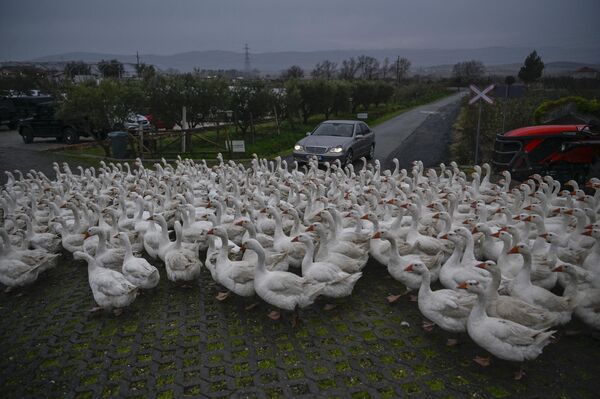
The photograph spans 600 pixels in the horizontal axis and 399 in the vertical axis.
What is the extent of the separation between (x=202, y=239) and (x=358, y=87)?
37.2 m

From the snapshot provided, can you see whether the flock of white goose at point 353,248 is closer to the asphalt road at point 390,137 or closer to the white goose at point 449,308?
the white goose at point 449,308

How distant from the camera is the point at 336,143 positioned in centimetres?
1539

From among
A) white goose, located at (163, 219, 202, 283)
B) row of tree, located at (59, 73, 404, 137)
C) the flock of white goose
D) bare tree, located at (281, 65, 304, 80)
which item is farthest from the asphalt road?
bare tree, located at (281, 65, 304, 80)

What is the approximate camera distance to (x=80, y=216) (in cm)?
863

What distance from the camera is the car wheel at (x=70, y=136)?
2312 centimetres

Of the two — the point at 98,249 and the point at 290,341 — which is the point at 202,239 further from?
the point at 290,341

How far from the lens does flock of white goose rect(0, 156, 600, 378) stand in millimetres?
5242

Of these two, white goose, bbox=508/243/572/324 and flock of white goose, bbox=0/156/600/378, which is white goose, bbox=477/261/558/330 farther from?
white goose, bbox=508/243/572/324

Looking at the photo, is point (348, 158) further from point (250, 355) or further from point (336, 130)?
point (250, 355)

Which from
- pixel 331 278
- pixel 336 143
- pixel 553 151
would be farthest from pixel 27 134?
pixel 553 151

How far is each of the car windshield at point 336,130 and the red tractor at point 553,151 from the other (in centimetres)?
600

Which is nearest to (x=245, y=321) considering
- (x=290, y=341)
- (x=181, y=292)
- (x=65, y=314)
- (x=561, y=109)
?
(x=290, y=341)

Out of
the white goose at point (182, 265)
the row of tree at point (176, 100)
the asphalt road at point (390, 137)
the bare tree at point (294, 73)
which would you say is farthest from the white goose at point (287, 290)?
the bare tree at point (294, 73)

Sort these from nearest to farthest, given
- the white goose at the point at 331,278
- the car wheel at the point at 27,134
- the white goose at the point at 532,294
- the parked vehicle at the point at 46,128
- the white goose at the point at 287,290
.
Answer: the white goose at the point at 532,294, the white goose at the point at 287,290, the white goose at the point at 331,278, the parked vehicle at the point at 46,128, the car wheel at the point at 27,134
